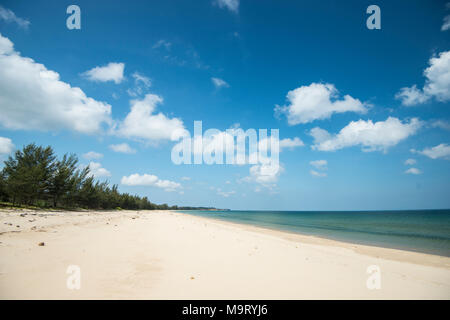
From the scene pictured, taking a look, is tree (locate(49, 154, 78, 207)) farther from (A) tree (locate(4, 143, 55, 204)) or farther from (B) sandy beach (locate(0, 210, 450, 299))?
(B) sandy beach (locate(0, 210, 450, 299))

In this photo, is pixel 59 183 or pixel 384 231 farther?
pixel 59 183

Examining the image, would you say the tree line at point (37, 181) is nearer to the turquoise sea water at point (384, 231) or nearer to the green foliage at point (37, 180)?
the green foliage at point (37, 180)

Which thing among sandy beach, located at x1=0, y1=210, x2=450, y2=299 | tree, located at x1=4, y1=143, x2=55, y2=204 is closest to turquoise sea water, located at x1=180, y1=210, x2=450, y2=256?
sandy beach, located at x1=0, y1=210, x2=450, y2=299

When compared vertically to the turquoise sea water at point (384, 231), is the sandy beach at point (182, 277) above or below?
above

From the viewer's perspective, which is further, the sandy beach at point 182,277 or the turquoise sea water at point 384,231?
the turquoise sea water at point 384,231

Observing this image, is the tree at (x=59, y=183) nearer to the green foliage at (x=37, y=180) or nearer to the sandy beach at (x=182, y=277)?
the green foliage at (x=37, y=180)

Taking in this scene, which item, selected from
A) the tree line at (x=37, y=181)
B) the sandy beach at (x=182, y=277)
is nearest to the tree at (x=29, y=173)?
the tree line at (x=37, y=181)

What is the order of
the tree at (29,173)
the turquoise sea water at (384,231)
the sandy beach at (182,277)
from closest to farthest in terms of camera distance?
the sandy beach at (182,277), the turquoise sea water at (384,231), the tree at (29,173)

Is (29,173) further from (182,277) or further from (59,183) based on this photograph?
(182,277)

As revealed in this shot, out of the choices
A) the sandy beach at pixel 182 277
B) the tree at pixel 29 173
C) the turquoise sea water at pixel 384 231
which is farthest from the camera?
the tree at pixel 29 173

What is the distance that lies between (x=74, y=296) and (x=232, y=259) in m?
4.55

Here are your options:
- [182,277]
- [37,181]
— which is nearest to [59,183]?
[37,181]
